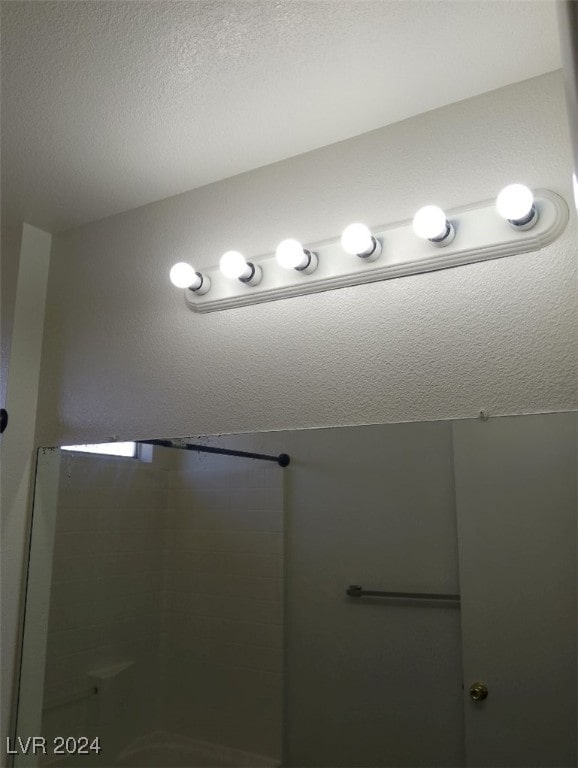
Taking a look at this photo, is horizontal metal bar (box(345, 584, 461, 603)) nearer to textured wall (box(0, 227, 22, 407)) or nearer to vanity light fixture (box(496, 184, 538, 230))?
vanity light fixture (box(496, 184, 538, 230))

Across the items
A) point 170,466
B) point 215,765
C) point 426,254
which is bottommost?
point 215,765

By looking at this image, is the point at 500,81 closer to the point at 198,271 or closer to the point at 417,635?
the point at 198,271

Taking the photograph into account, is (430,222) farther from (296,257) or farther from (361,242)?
(296,257)

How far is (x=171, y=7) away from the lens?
3.37 ft

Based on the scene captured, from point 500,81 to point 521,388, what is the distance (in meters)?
0.59

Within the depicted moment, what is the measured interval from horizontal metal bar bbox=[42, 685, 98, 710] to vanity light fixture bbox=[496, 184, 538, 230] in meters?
1.40

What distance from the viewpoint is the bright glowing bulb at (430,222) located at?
113 cm

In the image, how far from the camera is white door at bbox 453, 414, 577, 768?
39.6 inches

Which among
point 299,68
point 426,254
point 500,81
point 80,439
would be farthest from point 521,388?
point 80,439

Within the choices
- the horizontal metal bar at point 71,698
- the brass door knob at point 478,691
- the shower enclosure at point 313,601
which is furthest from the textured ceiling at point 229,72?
the horizontal metal bar at point 71,698

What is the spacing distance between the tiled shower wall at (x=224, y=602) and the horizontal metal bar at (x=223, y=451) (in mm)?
14

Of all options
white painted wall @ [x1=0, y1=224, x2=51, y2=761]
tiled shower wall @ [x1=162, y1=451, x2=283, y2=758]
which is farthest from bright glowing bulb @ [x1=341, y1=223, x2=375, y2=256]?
white painted wall @ [x1=0, y1=224, x2=51, y2=761]

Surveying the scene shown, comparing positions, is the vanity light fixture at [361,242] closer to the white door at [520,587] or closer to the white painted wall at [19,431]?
the white door at [520,587]

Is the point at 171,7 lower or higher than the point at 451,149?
higher
